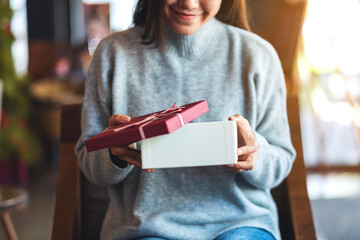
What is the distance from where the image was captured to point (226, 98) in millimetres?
971

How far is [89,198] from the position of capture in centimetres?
109

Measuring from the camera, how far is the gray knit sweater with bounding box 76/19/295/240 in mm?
938

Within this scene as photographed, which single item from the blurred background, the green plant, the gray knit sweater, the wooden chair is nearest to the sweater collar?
the gray knit sweater

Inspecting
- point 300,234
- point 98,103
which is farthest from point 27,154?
point 300,234

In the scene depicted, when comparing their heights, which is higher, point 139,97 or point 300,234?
point 139,97

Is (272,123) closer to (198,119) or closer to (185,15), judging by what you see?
(198,119)

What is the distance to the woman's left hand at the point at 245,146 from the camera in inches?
31.0

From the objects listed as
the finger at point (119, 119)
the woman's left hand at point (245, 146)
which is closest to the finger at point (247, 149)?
the woman's left hand at point (245, 146)

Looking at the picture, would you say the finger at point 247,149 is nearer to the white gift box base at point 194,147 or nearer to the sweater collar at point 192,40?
the white gift box base at point 194,147

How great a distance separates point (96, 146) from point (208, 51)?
1.35ft

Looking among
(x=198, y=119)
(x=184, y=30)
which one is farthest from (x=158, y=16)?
(x=198, y=119)

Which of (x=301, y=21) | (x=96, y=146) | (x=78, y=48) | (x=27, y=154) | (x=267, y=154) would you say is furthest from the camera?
(x=78, y=48)

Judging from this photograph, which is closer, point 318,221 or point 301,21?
point 318,221

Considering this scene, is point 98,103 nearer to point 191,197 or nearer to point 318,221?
point 191,197
